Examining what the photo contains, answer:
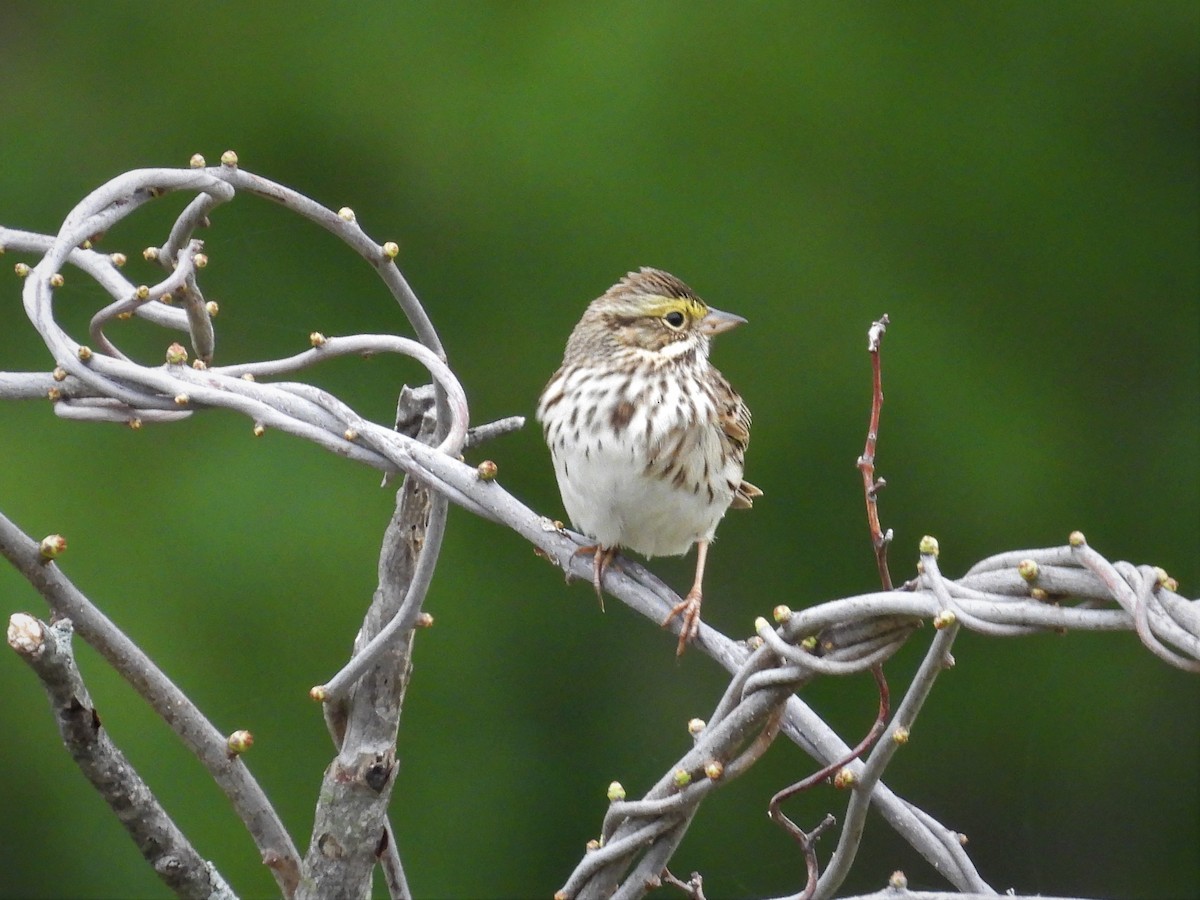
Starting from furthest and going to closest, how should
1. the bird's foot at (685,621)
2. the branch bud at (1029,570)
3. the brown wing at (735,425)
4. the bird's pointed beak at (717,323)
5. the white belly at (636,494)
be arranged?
the bird's pointed beak at (717,323) → the brown wing at (735,425) → the white belly at (636,494) → the bird's foot at (685,621) → the branch bud at (1029,570)

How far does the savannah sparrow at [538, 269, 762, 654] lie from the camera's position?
2014mm

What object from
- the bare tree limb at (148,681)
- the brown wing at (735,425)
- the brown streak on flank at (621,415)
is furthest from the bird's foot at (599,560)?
the bare tree limb at (148,681)

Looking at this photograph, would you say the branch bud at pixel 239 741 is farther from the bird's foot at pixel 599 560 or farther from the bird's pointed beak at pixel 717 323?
the bird's pointed beak at pixel 717 323

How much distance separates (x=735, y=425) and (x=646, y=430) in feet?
0.69

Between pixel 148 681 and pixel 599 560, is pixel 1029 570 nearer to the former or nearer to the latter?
pixel 599 560

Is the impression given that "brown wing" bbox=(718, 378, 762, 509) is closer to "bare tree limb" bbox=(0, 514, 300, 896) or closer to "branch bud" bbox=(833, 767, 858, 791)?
"bare tree limb" bbox=(0, 514, 300, 896)

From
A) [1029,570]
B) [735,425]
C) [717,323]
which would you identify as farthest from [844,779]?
[717,323]

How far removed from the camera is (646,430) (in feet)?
6.65

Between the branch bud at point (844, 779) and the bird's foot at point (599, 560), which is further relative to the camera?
the bird's foot at point (599, 560)

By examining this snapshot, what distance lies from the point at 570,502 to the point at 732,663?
811 mm

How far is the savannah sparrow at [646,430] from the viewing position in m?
2.01

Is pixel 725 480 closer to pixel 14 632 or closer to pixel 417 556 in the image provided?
pixel 417 556

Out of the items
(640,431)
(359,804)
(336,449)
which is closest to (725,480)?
(640,431)

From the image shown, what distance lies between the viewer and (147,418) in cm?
149
